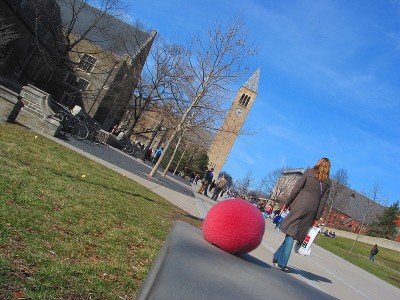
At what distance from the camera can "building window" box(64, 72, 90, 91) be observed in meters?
45.1

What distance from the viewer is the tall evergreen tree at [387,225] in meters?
63.5

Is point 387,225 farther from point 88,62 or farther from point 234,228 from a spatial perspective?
point 234,228

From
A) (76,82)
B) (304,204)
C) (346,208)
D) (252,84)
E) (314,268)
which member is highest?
(252,84)

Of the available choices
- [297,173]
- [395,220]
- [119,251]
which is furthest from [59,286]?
[297,173]

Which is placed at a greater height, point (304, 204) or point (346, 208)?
point (346, 208)

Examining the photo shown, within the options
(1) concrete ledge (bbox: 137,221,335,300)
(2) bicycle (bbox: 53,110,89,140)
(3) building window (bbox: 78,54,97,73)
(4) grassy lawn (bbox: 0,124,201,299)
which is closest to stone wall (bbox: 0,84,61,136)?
(2) bicycle (bbox: 53,110,89,140)

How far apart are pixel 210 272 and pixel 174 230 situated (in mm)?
560

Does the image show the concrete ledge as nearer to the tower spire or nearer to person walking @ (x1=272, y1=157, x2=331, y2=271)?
person walking @ (x1=272, y1=157, x2=331, y2=271)

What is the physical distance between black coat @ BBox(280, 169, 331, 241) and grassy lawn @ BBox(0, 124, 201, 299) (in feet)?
7.30

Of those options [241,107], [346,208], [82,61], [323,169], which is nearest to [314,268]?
[323,169]

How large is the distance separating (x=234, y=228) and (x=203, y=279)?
2.09 feet

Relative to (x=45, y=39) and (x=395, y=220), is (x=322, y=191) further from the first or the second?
(x=395, y=220)

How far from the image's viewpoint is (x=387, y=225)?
64.7 metres

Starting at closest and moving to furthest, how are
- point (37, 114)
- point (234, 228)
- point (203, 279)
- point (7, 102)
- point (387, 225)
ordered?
point (203, 279)
point (234, 228)
point (7, 102)
point (37, 114)
point (387, 225)
